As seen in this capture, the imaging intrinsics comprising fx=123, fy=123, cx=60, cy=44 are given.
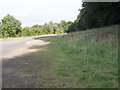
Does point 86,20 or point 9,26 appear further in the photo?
point 9,26

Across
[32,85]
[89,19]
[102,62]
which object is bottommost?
[32,85]

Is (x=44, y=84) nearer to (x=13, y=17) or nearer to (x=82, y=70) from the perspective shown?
(x=82, y=70)

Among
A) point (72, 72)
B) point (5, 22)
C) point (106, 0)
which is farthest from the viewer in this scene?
point (5, 22)

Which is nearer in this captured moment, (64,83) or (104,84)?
(104,84)

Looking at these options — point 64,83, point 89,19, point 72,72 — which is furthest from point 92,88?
point 89,19

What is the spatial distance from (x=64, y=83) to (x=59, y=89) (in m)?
0.34

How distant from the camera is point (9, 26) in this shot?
39.1 metres

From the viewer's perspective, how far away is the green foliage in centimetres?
3778

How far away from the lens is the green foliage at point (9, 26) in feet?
124

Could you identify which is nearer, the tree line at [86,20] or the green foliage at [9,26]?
the tree line at [86,20]

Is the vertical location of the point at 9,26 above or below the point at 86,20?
above

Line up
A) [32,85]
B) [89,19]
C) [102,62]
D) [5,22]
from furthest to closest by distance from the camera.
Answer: [5,22]
[89,19]
[102,62]
[32,85]

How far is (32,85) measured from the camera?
336cm

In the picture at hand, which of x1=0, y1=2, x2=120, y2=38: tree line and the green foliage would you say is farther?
the green foliage
